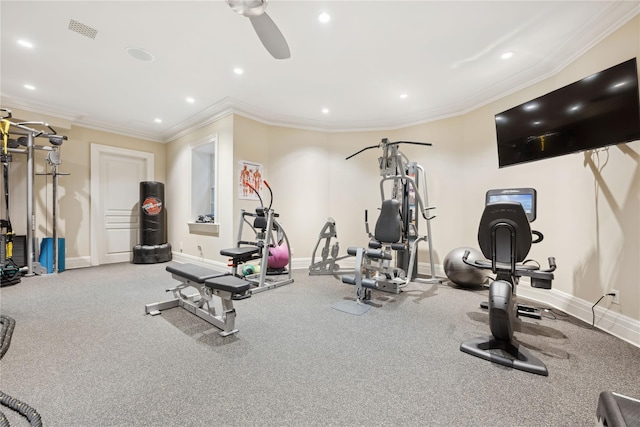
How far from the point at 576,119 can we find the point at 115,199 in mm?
7605

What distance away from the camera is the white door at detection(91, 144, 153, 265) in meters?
5.15

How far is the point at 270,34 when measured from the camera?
6.51 ft

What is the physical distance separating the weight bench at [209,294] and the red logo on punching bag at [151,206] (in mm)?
3140

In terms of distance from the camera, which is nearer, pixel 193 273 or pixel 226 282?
pixel 226 282

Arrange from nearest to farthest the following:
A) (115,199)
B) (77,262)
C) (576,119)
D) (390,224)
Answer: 1. (576,119)
2. (390,224)
3. (77,262)
4. (115,199)

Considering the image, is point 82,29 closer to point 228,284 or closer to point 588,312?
point 228,284

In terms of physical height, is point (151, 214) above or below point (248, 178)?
below

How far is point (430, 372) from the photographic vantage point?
1.66m

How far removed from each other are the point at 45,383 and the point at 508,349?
10.0ft

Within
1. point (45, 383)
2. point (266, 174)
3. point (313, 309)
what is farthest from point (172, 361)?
point (266, 174)

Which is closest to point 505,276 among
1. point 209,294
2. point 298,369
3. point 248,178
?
point 298,369

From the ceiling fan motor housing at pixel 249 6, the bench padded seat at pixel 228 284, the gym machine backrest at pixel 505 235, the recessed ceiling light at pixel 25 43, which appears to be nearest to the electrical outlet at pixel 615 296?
the gym machine backrest at pixel 505 235

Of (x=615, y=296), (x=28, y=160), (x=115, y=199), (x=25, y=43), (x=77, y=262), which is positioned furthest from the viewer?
(x=115, y=199)

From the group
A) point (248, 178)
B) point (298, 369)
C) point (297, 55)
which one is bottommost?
point (298, 369)
